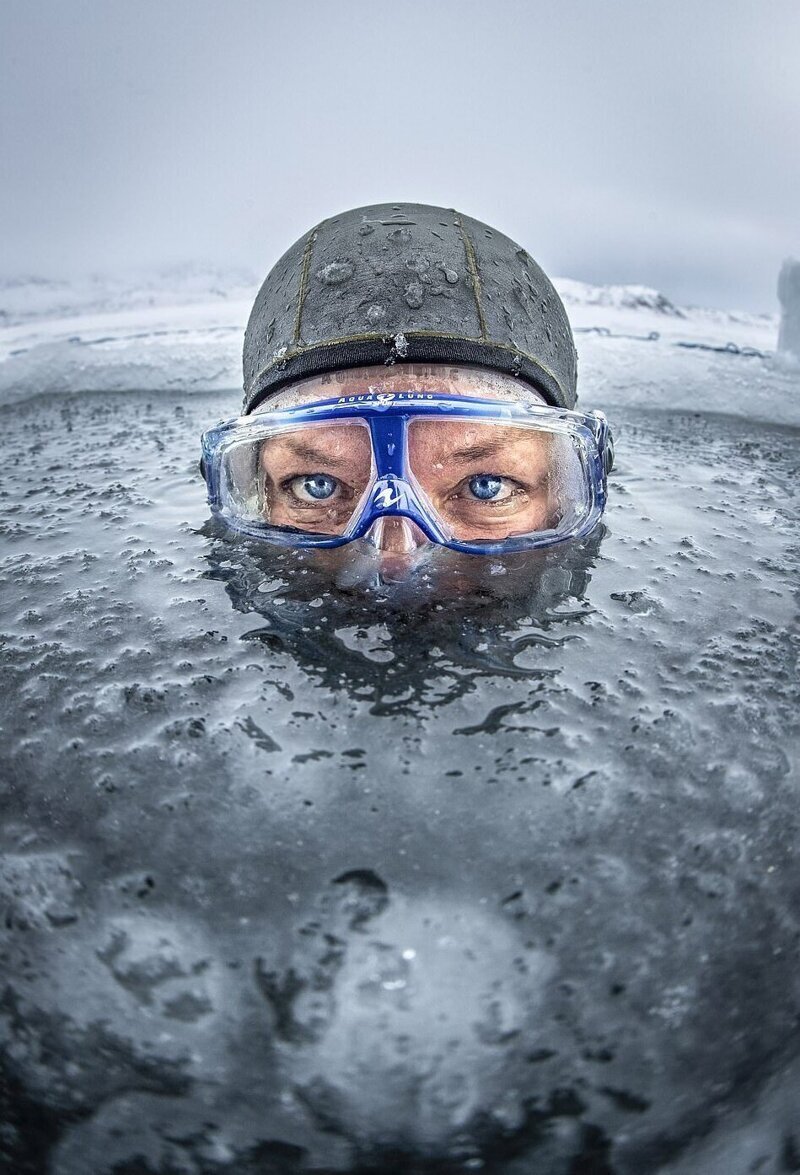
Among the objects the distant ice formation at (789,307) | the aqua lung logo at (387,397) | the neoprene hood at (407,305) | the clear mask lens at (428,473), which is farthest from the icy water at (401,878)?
the distant ice formation at (789,307)

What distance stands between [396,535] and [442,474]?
0.81 feet

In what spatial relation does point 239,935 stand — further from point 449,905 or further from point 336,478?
point 336,478

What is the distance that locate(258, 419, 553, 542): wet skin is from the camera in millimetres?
2314

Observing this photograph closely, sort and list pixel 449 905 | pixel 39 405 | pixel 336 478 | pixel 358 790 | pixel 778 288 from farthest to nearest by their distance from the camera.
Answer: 1. pixel 778 288
2. pixel 39 405
3. pixel 336 478
4. pixel 358 790
5. pixel 449 905

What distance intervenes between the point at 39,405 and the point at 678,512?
4.94 metres

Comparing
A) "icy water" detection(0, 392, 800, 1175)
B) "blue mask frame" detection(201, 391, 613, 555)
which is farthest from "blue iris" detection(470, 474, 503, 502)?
"icy water" detection(0, 392, 800, 1175)

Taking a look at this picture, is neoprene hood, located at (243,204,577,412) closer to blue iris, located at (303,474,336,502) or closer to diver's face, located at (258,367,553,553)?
diver's face, located at (258,367,553,553)

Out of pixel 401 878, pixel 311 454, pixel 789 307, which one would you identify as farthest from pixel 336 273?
pixel 789 307

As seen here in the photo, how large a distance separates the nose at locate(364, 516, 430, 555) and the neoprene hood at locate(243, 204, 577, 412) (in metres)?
0.56

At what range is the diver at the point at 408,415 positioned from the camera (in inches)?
89.8

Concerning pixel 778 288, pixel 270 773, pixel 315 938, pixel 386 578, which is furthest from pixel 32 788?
pixel 778 288

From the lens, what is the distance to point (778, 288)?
7527 mm

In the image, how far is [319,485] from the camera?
254cm

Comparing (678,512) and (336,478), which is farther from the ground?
(336,478)
